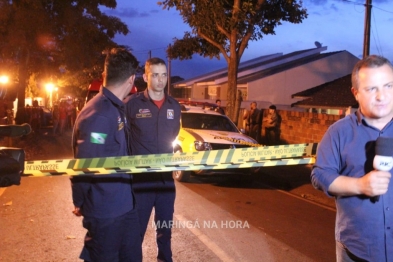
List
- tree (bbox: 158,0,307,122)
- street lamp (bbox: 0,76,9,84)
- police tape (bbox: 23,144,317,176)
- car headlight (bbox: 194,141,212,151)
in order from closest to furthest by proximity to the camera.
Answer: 1. police tape (bbox: 23,144,317,176)
2. car headlight (bbox: 194,141,212,151)
3. tree (bbox: 158,0,307,122)
4. street lamp (bbox: 0,76,9,84)

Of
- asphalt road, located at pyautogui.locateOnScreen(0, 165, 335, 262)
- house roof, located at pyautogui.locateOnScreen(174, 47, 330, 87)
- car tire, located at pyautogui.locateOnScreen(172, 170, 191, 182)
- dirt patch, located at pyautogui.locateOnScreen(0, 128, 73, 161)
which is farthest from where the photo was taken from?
house roof, located at pyautogui.locateOnScreen(174, 47, 330, 87)

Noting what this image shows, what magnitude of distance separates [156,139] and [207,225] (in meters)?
2.63

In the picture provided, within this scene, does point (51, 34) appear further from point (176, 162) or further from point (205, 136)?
point (176, 162)

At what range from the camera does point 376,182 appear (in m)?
2.31

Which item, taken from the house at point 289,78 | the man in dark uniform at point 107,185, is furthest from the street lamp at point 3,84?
the man in dark uniform at point 107,185

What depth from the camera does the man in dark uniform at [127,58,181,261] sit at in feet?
14.6

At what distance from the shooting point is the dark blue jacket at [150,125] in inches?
180

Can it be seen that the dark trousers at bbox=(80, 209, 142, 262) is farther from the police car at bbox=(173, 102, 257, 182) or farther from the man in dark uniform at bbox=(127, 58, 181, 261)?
the police car at bbox=(173, 102, 257, 182)

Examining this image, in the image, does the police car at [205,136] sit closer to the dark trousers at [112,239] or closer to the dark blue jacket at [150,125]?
the dark blue jacket at [150,125]

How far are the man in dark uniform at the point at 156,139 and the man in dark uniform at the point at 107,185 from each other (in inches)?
42.5

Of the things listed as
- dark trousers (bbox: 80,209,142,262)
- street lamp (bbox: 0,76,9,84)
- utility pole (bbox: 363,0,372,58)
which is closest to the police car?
utility pole (bbox: 363,0,372,58)

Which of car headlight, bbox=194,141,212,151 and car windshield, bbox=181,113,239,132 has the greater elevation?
car windshield, bbox=181,113,239,132

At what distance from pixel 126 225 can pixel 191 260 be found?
2.21 meters

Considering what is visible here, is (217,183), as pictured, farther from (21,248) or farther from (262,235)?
(21,248)
